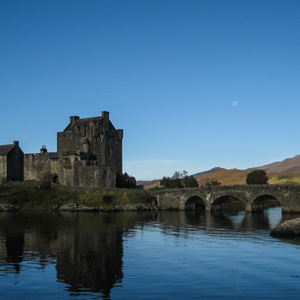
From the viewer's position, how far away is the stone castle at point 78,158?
8694 cm

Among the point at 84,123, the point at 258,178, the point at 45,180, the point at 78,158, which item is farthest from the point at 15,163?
the point at 258,178

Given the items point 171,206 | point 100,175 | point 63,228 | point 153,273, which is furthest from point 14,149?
point 153,273

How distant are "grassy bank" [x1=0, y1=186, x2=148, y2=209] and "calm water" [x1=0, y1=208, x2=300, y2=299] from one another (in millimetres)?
35924

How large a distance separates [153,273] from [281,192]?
4770 centimetres

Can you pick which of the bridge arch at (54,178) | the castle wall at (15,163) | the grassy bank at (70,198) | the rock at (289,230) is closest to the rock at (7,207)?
the grassy bank at (70,198)

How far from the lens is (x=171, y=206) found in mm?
81375

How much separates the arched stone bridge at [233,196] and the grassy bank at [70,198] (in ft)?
15.9

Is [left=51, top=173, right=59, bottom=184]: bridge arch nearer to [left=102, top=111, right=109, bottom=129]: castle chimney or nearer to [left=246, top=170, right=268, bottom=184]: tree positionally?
Result: [left=102, top=111, right=109, bottom=129]: castle chimney

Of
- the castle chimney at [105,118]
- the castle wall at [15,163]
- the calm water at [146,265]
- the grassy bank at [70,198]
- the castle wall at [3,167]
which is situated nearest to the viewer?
the calm water at [146,265]

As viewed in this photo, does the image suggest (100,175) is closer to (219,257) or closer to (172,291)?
(219,257)

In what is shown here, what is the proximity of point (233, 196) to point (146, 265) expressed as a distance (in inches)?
1957

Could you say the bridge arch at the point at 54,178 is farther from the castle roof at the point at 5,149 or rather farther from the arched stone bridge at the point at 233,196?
the arched stone bridge at the point at 233,196

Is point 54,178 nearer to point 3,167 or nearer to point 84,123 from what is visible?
point 3,167

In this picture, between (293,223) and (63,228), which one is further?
(63,228)
